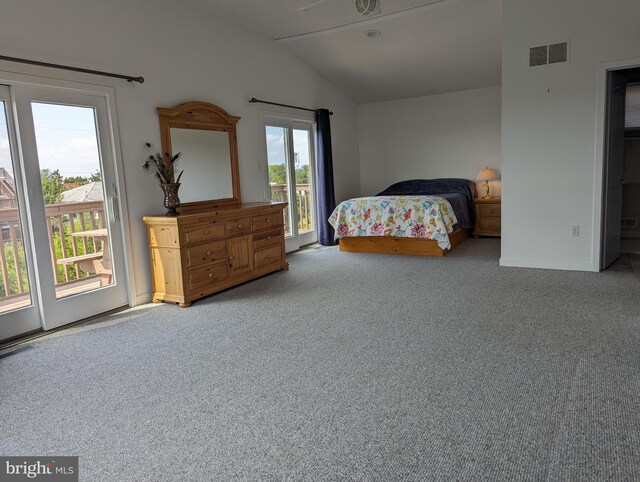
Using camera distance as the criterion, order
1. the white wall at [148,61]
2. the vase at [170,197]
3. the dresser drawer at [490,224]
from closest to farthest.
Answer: the white wall at [148,61]
the vase at [170,197]
the dresser drawer at [490,224]

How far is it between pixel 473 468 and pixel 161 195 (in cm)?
374

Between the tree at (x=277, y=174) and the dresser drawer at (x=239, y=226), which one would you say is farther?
the tree at (x=277, y=174)

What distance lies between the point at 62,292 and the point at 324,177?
13.7 feet

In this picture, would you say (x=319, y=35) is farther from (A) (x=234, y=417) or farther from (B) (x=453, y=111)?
(A) (x=234, y=417)

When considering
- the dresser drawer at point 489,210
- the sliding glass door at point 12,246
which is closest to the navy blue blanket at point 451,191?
the dresser drawer at point 489,210

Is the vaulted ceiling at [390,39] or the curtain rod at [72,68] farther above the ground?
the vaulted ceiling at [390,39]

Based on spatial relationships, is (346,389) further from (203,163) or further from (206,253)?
(203,163)

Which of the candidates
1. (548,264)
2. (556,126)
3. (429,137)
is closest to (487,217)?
(429,137)

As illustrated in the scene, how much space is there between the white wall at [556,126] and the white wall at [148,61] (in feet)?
9.49

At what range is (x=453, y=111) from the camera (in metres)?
7.73

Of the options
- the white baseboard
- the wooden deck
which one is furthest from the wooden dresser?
the white baseboard

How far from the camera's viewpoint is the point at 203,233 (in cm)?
436

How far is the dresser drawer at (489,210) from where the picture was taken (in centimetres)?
705

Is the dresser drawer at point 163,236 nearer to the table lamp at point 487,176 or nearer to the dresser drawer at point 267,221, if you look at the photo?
the dresser drawer at point 267,221
